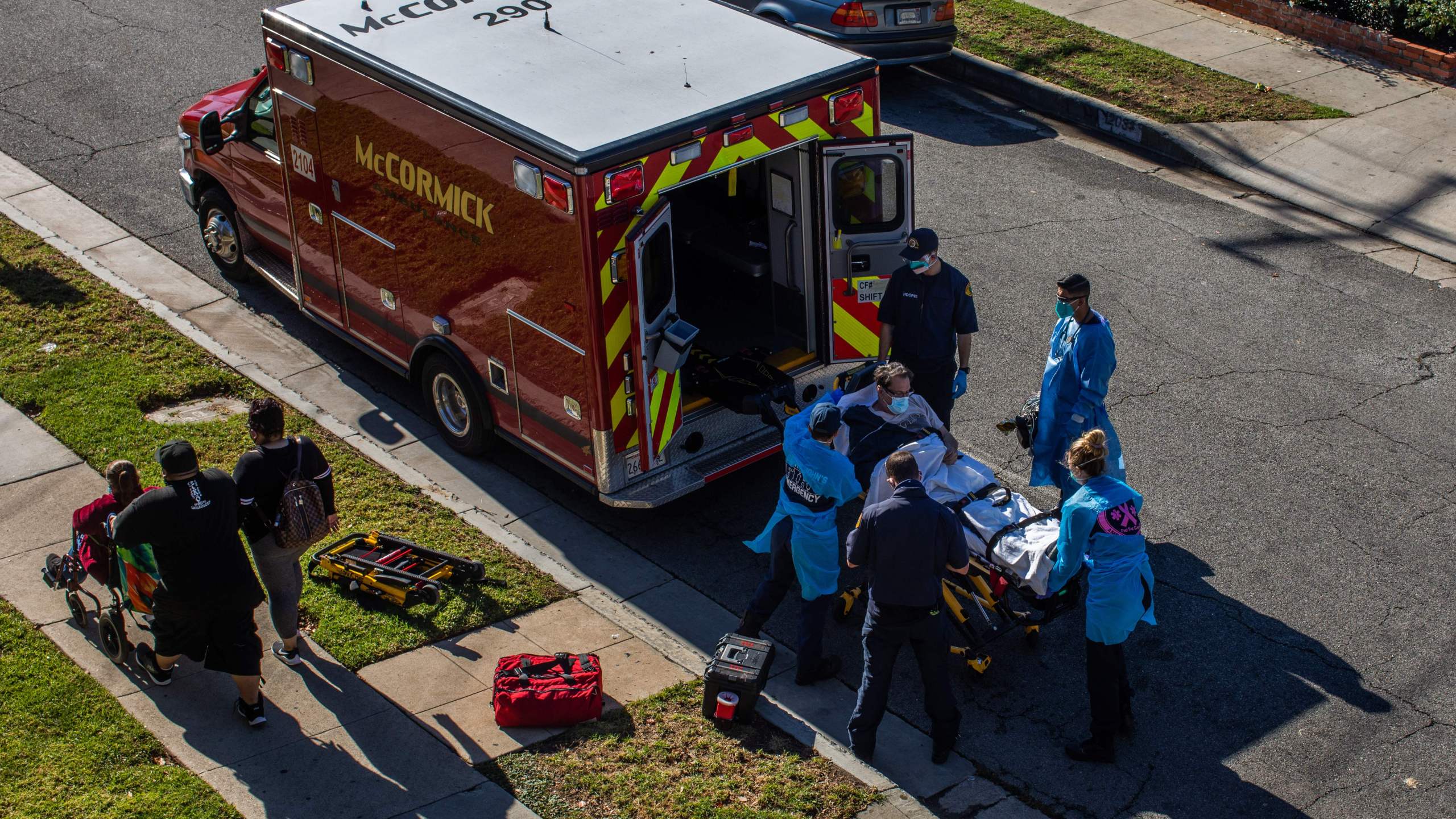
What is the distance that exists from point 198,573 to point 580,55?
400 centimetres

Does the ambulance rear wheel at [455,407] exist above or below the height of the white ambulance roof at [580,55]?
below

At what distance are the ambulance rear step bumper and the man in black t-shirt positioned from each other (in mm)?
2377

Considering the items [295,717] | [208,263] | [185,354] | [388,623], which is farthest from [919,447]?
[208,263]

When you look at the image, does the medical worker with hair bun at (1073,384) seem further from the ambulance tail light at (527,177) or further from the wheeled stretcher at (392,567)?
the wheeled stretcher at (392,567)

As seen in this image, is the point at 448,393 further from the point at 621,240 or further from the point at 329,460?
the point at 621,240

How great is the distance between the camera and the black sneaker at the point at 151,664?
7406 millimetres

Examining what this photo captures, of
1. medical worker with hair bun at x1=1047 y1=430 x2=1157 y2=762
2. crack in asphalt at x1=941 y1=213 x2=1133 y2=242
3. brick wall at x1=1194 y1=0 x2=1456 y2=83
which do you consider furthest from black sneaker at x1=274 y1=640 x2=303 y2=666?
brick wall at x1=1194 y1=0 x2=1456 y2=83

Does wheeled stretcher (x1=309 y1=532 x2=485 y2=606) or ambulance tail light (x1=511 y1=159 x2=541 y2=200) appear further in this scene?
wheeled stretcher (x1=309 y1=532 x2=485 y2=606)

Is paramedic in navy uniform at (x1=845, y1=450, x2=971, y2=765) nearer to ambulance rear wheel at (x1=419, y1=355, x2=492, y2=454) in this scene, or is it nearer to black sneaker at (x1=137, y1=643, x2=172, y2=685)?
ambulance rear wheel at (x1=419, y1=355, x2=492, y2=454)

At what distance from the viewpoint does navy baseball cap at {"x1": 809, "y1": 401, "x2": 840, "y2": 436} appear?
727 centimetres

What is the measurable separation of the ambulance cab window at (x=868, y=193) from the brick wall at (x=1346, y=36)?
8914mm

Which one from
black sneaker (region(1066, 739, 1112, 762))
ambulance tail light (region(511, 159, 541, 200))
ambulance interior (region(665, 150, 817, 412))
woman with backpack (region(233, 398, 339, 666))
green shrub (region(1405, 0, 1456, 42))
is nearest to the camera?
woman with backpack (region(233, 398, 339, 666))

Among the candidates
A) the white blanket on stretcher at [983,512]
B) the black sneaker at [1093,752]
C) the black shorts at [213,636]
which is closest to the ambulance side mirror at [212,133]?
the black shorts at [213,636]

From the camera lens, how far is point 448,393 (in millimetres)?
9820
